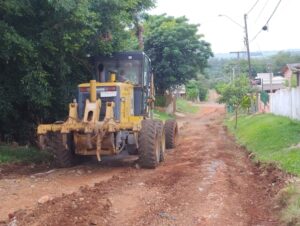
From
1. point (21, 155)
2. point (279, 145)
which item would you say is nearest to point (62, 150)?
point (21, 155)

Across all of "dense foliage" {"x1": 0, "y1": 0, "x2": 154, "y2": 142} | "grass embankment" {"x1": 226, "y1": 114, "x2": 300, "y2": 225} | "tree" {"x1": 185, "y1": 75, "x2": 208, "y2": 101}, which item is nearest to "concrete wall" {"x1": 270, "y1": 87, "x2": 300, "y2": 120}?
"grass embankment" {"x1": 226, "y1": 114, "x2": 300, "y2": 225}

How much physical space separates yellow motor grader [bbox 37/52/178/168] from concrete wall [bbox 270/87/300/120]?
11.9 metres

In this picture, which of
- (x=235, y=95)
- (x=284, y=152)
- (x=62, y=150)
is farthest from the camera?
(x=235, y=95)

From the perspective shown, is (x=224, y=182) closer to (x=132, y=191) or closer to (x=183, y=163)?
(x=132, y=191)

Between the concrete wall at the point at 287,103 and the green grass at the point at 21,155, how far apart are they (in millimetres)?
13281

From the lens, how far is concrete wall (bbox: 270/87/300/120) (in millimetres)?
24872

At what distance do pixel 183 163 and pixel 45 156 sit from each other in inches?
162

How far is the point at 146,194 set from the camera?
32.9ft

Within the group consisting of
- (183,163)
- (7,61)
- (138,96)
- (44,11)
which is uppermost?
(44,11)

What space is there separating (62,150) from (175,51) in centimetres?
3214

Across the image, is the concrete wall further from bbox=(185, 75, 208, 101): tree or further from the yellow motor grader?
bbox=(185, 75, 208, 101): tree

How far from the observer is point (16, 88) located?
1509 centimetres

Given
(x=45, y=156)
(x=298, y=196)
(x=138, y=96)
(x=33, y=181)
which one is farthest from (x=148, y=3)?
(x=298, y=196)

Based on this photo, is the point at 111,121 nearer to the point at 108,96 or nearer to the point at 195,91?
the point at 108,96
